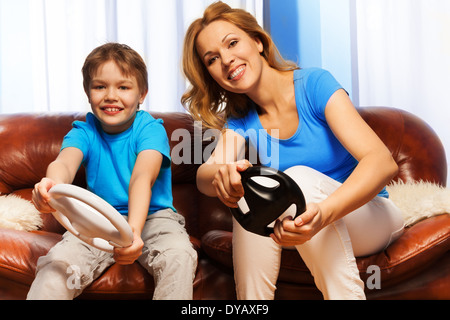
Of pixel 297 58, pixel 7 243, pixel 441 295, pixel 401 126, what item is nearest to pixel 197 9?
pixel 297 58

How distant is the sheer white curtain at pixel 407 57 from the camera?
2.56m

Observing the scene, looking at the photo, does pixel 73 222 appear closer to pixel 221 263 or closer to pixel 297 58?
pixel 221 263

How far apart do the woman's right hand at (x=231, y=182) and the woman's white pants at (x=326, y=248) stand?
14 cm

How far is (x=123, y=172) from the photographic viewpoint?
5.17ft

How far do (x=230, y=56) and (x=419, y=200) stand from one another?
2.72 ft

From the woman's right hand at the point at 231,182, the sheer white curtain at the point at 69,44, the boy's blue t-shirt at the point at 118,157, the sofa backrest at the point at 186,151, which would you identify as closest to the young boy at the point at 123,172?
the boy's blue t-shirt at the point at 118,157

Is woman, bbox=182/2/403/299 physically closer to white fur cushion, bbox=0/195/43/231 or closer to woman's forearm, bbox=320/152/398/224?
woman's forearm, bbox=320/152/398/224

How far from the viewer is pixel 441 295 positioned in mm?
1384

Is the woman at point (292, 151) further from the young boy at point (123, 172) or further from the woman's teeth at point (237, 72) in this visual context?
the young boy at point (123, 172)

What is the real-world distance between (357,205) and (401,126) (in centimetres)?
106

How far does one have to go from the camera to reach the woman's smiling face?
4.64 ft

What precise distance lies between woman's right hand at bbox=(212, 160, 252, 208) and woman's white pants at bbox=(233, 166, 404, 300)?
140 millimetres

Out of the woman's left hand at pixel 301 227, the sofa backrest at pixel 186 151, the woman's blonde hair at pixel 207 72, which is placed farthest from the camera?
the sofa backrest at pixel 186 151

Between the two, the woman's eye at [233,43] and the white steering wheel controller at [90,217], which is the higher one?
the woman's eye at [233,43]
